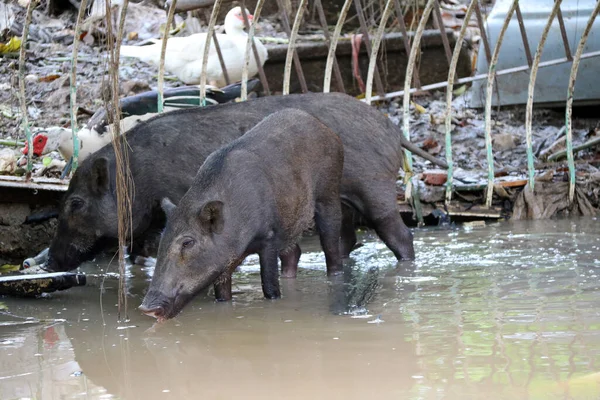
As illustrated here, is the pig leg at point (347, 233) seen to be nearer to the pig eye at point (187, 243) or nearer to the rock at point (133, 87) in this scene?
the pig eye at point (187, 243)

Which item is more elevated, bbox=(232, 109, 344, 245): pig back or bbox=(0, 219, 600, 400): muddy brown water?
bbox=(232, 109, 344, 245): pig back

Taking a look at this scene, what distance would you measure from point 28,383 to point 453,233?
16.6 feet

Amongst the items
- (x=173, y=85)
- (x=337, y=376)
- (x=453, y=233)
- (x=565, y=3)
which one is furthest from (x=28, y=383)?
(x=565, y=3)

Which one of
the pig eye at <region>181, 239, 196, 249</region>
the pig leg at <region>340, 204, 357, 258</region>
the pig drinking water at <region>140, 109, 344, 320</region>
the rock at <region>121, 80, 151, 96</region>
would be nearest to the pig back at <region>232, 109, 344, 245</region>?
the pig drinking water at <region>140, 109, 344, 320</region>

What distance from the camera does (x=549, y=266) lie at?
6.43 metres

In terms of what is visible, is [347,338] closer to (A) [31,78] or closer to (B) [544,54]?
(B) [544,54]

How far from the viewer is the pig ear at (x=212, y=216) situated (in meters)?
5.25

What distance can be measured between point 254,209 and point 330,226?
1.03m

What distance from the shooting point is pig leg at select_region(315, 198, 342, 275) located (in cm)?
646

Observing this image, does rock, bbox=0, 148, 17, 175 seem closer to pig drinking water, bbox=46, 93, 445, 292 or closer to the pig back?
pig drinking water, bbox=46, 93, 445, 292

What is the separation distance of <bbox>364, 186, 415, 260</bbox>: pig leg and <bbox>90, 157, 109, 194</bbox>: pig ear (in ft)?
6.38

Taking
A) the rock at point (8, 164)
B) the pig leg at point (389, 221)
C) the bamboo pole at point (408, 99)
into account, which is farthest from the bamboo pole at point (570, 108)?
the rock at point (8, 164)

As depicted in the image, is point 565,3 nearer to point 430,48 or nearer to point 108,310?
point 430,48

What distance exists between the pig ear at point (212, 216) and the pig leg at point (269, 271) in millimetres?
445
